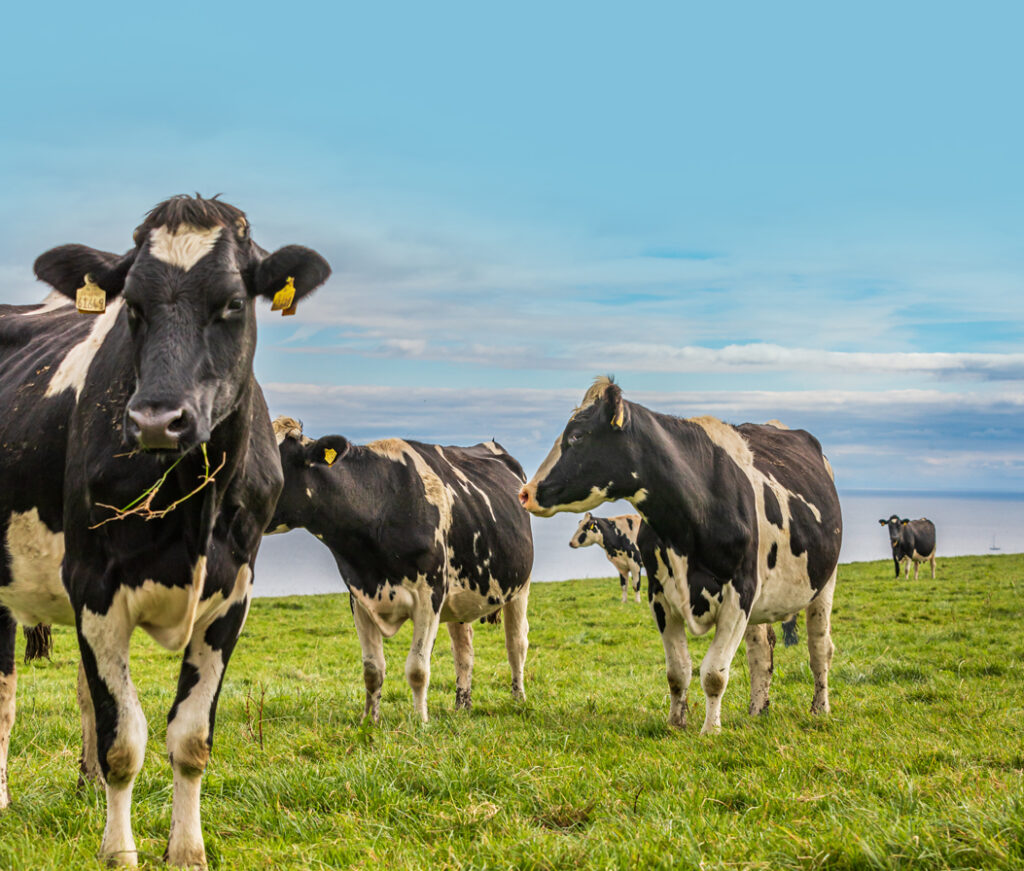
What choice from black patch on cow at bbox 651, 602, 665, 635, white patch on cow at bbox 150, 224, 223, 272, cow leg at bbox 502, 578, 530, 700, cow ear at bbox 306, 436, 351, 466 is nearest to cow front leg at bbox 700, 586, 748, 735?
black patch on cow at bbox 651, 602, 665, 635

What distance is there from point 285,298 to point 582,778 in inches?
127

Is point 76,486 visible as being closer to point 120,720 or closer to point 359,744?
point 120,720

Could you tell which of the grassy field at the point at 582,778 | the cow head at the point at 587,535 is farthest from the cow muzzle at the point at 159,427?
the cow head at the point at 587,535

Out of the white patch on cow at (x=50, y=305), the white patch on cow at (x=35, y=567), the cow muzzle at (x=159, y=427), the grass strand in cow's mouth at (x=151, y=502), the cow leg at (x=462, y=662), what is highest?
the white patch on cow at (x=50, y=305)

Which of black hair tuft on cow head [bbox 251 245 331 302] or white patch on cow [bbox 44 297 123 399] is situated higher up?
black hair tuft on cow head [bbox 251 245 331 302]

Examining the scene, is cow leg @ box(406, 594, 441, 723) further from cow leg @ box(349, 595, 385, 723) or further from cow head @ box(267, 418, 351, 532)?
cow head @ box(267, 418, 351, 532)

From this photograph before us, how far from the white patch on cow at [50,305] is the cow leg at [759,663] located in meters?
6.48

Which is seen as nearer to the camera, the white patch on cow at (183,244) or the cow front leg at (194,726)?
the white patch on cow at (183,244)

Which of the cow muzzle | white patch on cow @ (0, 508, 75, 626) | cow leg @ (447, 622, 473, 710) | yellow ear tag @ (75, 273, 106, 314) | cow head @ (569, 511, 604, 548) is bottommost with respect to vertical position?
cow leg @ (447, 622, 473, 710)

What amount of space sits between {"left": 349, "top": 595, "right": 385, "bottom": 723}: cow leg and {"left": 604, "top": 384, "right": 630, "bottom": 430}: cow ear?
3.02 metres

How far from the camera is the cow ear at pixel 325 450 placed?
8734 millimetres

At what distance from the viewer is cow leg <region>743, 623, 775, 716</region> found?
8711 mm

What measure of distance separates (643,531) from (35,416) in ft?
16.4

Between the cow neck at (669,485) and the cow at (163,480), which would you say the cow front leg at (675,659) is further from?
the cow at (163,480)
